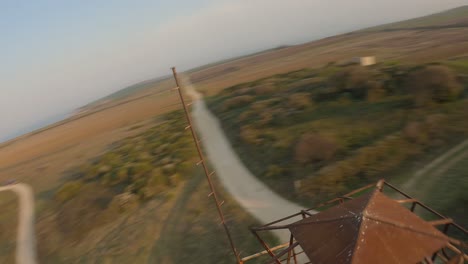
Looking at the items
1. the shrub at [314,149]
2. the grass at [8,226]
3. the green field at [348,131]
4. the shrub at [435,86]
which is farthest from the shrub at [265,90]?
the grass at [8,226]

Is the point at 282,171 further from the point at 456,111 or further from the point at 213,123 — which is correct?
the point at 213,123

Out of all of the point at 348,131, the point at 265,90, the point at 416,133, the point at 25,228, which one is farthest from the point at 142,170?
the point at 416,133

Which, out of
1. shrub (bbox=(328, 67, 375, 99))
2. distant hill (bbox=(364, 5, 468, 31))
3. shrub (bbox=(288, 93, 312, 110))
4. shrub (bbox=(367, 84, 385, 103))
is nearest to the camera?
shrub (bbox=(367, 84, 385, 103))

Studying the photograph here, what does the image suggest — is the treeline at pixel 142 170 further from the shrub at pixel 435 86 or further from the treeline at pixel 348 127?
the shrub at pixel 435 86

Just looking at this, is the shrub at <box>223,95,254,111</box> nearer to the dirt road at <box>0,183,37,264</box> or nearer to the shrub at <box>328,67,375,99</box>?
the shrub at <box>328,67,375,99</box>

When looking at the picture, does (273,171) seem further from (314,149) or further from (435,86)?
(435,86)

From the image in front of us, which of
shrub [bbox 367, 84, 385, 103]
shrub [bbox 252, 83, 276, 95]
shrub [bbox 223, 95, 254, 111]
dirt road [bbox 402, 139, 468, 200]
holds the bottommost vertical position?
dirt road [bbox 402, 139, 468, 200]

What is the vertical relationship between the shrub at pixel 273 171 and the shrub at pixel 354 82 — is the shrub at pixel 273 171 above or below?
below

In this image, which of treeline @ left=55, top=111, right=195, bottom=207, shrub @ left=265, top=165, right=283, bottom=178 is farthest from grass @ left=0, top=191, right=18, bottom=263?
shrub @ left=265, top=165, right=283, bottom=178
